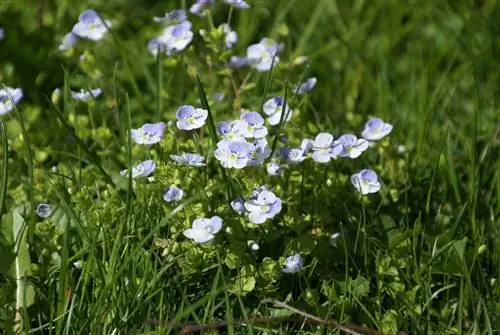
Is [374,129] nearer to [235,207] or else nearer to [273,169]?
[273,169]

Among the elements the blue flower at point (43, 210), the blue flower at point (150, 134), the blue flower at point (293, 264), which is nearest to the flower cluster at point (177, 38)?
the blue flower at point (150, 134)

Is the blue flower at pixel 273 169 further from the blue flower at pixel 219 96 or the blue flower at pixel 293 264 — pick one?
the blue flower at pixel 219 96

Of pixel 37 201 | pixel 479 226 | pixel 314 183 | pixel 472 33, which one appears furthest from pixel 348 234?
pixel 472 33

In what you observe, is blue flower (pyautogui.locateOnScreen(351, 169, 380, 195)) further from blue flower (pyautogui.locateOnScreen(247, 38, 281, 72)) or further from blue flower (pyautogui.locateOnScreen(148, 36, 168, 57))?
blue flower (pyautogui.locateOnScreen(148, 36, 168, 57))

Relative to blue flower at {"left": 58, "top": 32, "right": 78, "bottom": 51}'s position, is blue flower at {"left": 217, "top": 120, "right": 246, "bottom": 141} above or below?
above

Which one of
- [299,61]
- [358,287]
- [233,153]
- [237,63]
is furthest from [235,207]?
[299,61]

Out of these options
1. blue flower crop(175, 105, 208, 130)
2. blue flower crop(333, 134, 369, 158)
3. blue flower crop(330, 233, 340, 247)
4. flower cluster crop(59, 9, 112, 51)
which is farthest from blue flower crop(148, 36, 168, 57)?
blue flower crop(330, 233, 340, 247)

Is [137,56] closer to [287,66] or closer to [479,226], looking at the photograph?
[287,66]

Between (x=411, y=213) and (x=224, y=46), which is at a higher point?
(x=224, y=46)
